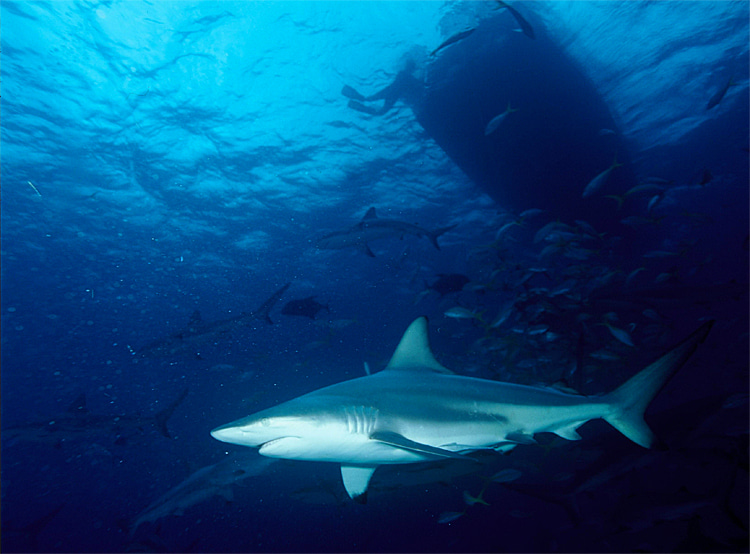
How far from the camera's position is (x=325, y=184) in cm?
1691

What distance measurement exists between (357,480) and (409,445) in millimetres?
1372

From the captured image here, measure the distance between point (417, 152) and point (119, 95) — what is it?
1133cm

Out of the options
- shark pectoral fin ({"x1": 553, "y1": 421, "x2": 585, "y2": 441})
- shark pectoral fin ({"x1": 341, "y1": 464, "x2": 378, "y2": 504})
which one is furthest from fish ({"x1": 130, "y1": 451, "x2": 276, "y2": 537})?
shark pectoral fin ({"x1": 553, "y1": 421, "x2": 585, "y2": 441})

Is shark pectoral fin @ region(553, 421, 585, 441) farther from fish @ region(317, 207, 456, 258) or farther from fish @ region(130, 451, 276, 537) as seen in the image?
fish @ region(130, 451, 276, 537)

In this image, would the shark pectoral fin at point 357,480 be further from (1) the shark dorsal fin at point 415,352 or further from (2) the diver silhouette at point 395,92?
(2) the diver silhouette at point 395,92

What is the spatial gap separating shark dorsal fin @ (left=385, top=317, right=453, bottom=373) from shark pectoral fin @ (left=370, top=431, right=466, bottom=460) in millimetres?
913

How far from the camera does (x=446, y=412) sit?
3219 millimetres

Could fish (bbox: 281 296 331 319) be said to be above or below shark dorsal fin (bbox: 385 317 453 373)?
below

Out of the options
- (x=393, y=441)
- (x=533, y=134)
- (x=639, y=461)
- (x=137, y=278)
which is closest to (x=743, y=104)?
(x=533, y=134)

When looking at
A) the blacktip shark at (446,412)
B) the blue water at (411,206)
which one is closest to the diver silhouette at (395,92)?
the blue water at (411,206)

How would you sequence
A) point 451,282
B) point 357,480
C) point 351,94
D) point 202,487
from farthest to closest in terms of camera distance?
point 351,94 → point 451,282 → point 202,487 → point 357,480

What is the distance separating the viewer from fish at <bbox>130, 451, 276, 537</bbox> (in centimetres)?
842

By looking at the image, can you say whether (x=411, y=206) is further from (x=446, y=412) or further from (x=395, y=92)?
(x=446, y=412)

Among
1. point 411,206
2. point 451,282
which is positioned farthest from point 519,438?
point 411,206
